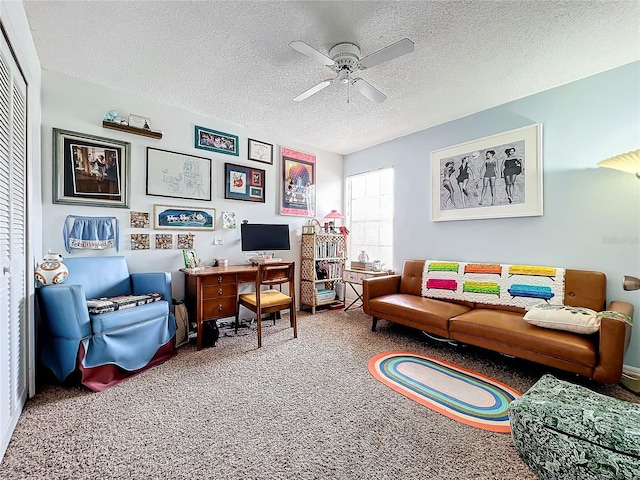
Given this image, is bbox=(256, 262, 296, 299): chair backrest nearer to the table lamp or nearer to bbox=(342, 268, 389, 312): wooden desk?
bbox=(342, 268, 389, 312): wooden desk

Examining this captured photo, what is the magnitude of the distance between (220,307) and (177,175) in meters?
1.56

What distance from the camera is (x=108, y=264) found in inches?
103

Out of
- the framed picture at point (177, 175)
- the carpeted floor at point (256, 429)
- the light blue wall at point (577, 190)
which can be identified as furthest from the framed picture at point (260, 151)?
the carpeted floor at point (256, 429)

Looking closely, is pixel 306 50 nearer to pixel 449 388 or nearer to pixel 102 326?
pixel 102 326

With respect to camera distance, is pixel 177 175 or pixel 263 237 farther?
pixel 263 237

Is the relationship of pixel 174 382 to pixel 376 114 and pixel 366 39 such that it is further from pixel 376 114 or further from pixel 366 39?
pixel 376 114

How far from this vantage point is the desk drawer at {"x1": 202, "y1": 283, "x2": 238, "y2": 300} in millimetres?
2812

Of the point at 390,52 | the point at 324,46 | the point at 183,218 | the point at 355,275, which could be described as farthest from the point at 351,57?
the point at 355,275

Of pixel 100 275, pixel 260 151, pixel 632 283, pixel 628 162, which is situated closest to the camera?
pixel 632 283

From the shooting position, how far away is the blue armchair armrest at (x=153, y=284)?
2668mm

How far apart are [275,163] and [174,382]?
291cm

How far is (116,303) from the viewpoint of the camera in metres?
2.24

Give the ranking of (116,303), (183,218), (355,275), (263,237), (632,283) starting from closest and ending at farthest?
(632,283) → (116,303) → (183,218) → (263,237) → (355,275)

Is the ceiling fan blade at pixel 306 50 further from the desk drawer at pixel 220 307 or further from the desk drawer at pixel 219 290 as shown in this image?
the desk drawer at pixel 220 307
